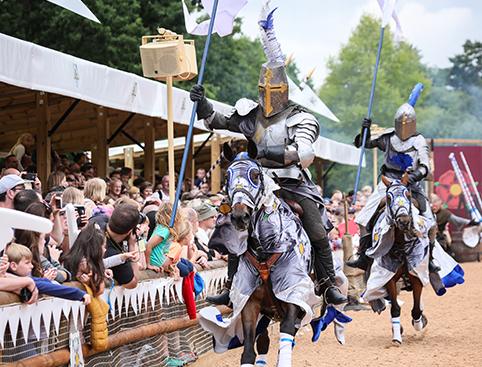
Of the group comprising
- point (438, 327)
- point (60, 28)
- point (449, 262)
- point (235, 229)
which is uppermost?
point (60, 28)

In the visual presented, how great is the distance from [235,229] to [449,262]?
21.8ft

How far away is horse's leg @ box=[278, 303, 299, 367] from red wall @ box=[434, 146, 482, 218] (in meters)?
23.6

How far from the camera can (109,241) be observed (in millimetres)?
8656

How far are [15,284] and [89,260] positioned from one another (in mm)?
1328

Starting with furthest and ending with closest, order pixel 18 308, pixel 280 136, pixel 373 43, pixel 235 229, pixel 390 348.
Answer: pixel 373 43, pixel 390 348, pixel 280 136, pixel 235 229, pixel 18 308

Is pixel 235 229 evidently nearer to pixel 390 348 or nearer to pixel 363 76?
pixel 390 348

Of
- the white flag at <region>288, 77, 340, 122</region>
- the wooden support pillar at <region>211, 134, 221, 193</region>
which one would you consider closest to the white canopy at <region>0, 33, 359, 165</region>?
the wooden support pillar at <region>211, 134, 221, 193</region>

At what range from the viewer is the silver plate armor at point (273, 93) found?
945cm

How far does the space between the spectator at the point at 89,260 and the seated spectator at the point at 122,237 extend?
60 cm

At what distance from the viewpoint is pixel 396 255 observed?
13.7 metres

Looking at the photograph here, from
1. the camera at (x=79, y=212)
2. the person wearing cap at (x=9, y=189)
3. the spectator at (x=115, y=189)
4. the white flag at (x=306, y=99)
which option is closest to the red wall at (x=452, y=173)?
the white flag at (x=306, y=99)

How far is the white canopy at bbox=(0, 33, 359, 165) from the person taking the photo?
10281 millimetres

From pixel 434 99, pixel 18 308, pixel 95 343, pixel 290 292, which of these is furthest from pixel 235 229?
pixel 434 99

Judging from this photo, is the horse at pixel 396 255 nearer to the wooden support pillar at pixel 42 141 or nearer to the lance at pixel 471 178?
the wooden support pillar at pixel 42 141
